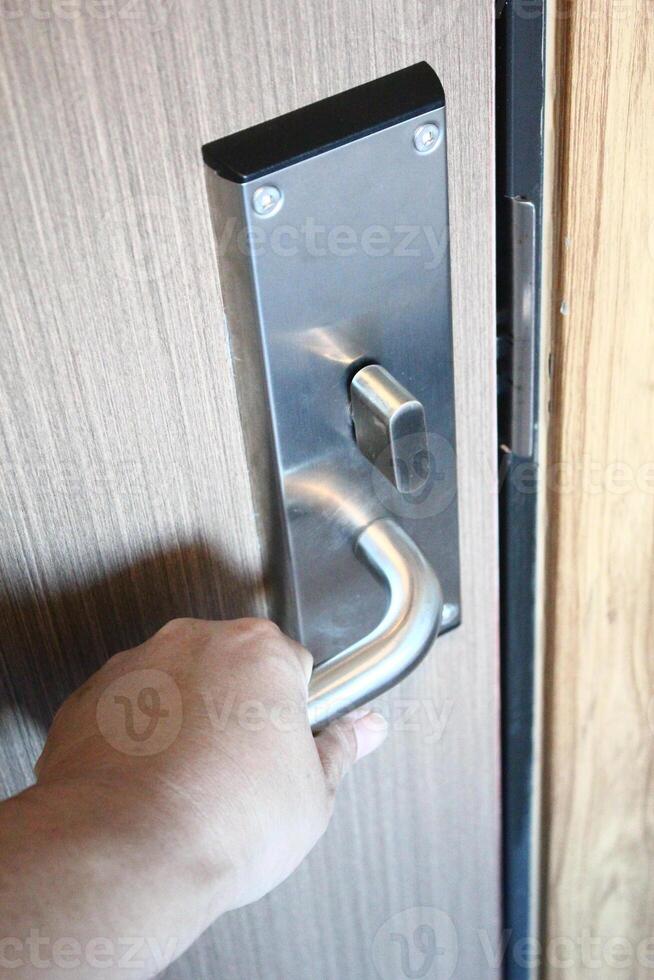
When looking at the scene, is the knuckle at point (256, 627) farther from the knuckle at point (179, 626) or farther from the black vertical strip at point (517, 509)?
the black vertical strip at point (517, 509)

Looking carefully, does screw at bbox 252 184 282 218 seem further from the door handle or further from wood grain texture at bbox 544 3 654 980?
wood grain texture at bbox 544 3 654 980

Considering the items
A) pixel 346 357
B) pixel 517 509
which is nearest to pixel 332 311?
pixel 346 357

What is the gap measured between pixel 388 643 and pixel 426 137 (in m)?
0.15

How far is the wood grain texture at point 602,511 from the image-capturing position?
31 centimetres

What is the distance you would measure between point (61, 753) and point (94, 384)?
0.34 feet

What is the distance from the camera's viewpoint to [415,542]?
14.0 inches

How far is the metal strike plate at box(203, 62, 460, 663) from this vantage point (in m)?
0.27

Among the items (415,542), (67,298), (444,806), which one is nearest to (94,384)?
(67,298)

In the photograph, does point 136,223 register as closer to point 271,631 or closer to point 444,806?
point 271,631

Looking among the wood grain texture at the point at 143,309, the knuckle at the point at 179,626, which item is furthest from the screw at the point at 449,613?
the knuckle at the point at 179,626

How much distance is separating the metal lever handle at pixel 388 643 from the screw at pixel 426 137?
0.41ft

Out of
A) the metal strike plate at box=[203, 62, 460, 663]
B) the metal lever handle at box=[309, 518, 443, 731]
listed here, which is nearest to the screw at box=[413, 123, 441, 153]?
the metal strike plate at box=[203, 62, 460, 663]

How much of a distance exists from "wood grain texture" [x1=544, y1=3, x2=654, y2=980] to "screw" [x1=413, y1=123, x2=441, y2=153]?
0.05 meters

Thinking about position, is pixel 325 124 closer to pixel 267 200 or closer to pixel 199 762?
pixel 267 200
